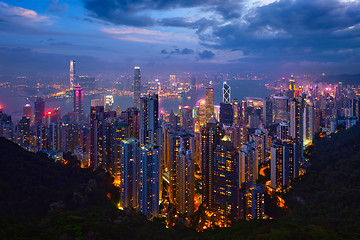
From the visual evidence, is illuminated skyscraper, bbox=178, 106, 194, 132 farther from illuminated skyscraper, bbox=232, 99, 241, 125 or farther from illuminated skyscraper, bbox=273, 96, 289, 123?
illuminated skyscraper, bbox=273, 96, 289, 123

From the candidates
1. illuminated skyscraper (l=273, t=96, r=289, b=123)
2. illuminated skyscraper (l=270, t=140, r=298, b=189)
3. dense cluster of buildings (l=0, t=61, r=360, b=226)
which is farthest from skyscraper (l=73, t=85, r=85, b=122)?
illuminated skyscraper (l=270, t=140, r=298, b=189)

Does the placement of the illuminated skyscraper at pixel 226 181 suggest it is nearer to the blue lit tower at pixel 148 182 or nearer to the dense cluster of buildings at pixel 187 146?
the dense cluster of buildings at pixel 187 146

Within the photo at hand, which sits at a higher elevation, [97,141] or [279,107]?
[279,107]

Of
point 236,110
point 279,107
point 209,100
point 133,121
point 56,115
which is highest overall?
point 209,100

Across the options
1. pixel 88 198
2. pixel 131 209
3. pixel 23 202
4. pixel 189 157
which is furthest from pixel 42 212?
pixel 189 157

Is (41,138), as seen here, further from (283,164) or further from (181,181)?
(283,164)

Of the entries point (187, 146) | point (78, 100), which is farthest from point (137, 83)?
point (187, 146)

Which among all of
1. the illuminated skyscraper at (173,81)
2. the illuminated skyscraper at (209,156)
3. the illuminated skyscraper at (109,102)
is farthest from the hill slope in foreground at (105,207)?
the illuminated skyscraper at (173,81)
